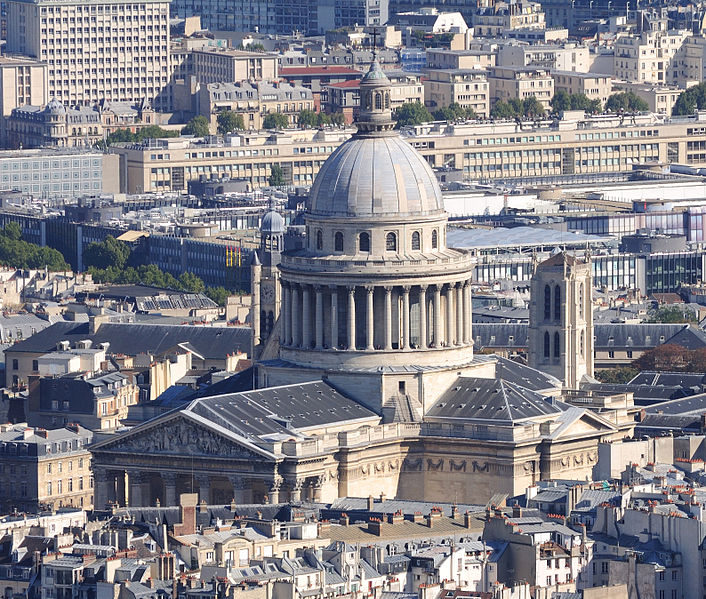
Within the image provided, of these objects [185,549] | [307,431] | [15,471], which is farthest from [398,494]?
[185,549]

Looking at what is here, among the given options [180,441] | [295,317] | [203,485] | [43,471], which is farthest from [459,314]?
[43,471]

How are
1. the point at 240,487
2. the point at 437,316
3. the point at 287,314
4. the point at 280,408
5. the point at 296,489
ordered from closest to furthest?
the point at 296,489 < the point at 240,487 < the point at 280,408 < the point at 437,316 < the point at 287,314

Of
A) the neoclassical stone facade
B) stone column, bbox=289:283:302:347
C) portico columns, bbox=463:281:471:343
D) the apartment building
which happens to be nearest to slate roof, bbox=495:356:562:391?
the neoclassical stone facade

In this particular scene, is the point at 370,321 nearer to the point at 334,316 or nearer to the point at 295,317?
the point at 334,316

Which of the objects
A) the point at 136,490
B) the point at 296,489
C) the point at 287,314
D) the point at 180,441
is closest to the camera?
the point at 296,489

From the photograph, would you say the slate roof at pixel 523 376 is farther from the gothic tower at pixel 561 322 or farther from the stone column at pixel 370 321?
the gothic tower at pixel 561 322
